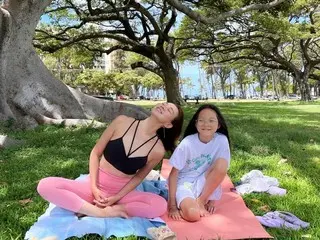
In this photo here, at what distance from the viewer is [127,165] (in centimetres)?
339

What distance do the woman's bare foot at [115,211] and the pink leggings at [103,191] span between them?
39 millimetres

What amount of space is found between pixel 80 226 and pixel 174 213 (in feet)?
2.81

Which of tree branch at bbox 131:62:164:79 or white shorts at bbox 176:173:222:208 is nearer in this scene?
white shorts at bbox 176:173:222:208

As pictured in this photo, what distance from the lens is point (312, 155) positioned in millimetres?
6008

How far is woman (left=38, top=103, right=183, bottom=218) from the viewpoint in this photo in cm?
328

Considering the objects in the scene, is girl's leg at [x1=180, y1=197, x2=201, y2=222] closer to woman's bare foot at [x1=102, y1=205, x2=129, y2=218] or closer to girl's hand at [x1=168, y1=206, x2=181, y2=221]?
girl's hand at [x1=168, y1=206, x2=181, y2=221]

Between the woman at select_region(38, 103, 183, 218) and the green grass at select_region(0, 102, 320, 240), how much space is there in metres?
0.47

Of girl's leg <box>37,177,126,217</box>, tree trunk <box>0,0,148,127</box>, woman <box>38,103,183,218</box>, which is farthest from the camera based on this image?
tree trunk <box>0,0,148,127</box>

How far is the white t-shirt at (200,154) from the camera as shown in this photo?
148 inches

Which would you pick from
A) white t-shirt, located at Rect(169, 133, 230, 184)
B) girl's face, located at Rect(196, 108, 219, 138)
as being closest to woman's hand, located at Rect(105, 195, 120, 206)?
white t-shirt, located at Rect(169, 133, 230, 184)

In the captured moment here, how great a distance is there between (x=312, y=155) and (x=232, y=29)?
1538 cm

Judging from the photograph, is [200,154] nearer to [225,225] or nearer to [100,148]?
[225,225]

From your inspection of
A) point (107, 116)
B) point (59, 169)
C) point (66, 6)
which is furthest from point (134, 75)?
point (59, 169)

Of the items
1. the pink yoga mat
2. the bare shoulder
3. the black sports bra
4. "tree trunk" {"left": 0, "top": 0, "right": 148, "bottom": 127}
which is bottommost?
the pink yoga mat
